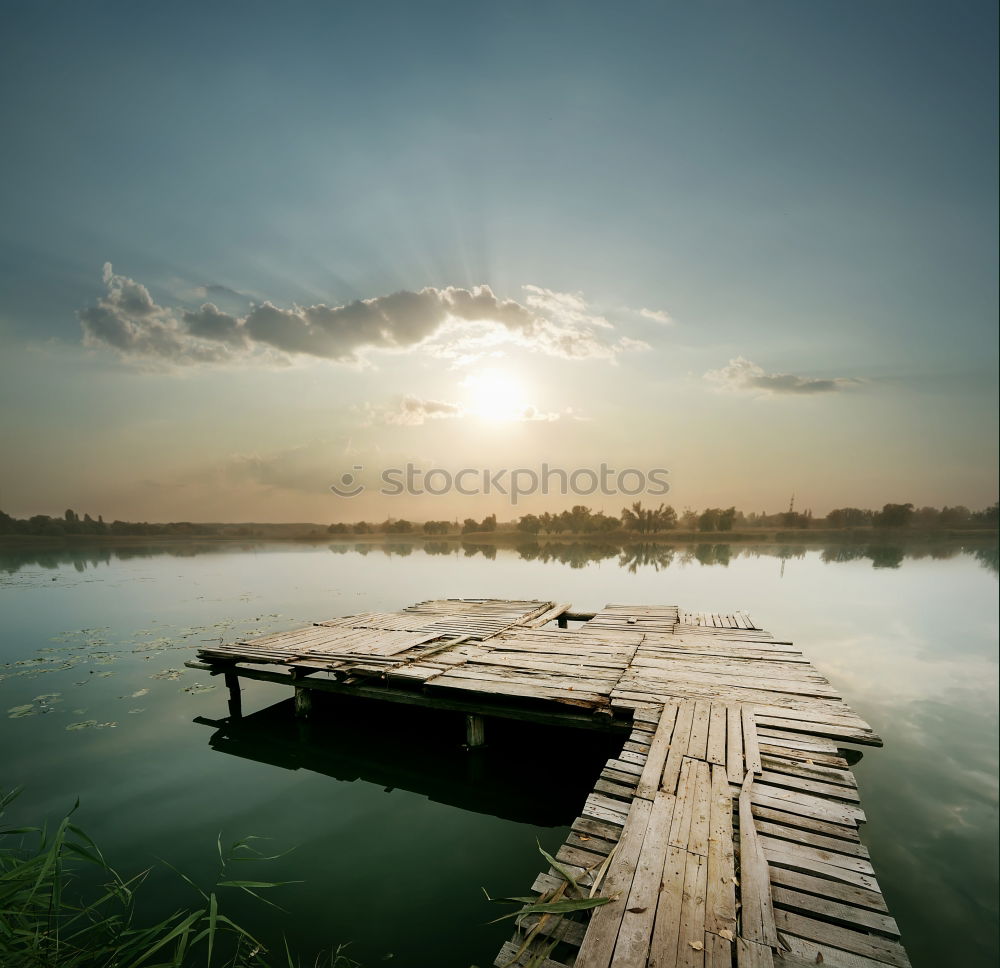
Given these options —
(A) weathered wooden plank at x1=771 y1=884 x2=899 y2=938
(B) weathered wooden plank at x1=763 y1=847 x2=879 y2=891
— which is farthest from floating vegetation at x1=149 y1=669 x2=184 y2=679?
(A) weathered wooden plank at x1=771 y1=884 x2=899 y2=938

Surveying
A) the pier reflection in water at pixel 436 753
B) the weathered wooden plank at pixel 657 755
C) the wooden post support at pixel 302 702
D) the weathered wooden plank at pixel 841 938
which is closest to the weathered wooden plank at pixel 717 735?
the weathered wooden plank at pixel 657 755

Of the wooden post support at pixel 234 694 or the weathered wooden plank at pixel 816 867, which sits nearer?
the weathered wooden plank at pixel 816 867

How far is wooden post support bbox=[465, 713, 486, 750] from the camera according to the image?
703 centimetres

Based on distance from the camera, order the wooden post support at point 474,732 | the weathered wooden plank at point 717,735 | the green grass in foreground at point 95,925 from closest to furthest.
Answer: the green grass in foreground at point 95,925, the weathered wooden plank at point 717,735, the wooden post support at point 474,732

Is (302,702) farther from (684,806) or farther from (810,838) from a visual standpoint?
(810,838)

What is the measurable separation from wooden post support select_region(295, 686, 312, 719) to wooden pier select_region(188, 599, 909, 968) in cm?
3

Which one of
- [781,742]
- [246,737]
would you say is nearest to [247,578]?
[246,737]

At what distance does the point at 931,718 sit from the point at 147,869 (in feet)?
42.0

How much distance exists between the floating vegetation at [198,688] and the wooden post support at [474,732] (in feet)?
20.3

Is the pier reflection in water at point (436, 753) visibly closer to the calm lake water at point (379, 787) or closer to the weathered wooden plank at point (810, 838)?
the calm lake water at point (379, 787)

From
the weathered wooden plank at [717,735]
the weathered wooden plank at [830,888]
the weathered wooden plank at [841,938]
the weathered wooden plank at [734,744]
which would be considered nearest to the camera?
the weathered wooden plank at [841,938]

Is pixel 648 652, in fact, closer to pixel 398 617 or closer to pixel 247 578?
pixel 398 617

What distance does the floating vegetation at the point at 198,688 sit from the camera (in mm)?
9844

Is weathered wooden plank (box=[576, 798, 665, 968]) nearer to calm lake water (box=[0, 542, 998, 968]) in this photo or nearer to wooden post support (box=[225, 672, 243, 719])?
calm lake water (box=[0, 542, 998, 968])
